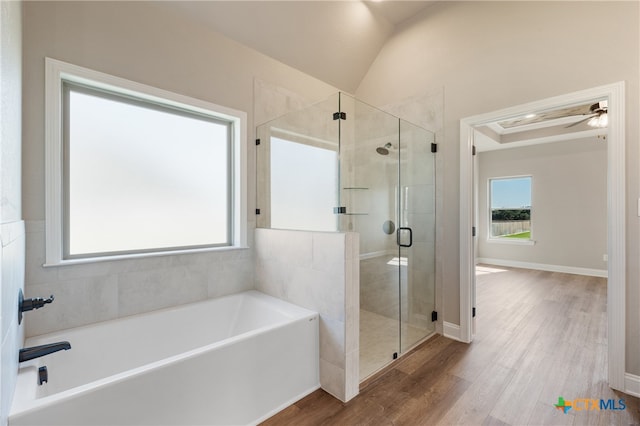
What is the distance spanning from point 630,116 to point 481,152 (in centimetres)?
515

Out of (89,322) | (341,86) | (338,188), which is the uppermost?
(341,86)

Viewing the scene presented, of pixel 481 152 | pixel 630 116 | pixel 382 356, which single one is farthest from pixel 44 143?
pixel 481 152

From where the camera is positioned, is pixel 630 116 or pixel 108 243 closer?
pixel 630 116

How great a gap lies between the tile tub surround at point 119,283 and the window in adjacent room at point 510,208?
630 cm

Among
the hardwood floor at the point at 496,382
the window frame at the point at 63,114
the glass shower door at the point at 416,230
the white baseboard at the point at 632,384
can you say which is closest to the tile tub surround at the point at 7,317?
the window frame at the point at 63,114

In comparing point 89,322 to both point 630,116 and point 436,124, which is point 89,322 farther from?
point 630,116

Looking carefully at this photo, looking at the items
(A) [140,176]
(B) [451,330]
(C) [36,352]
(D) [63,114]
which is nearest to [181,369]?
(C) [36,352]

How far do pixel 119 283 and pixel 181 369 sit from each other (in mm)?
987

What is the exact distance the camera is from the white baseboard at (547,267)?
5164mm

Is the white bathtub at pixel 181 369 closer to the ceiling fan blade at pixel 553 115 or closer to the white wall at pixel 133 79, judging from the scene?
the white wall at pixel 133 79

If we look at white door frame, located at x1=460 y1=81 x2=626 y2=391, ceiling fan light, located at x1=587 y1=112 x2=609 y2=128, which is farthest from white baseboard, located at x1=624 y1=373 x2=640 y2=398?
ceiling fan light, located at x1=587 y1=112 x2=609 y2=128

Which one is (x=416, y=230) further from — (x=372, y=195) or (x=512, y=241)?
(x=512, y=241)

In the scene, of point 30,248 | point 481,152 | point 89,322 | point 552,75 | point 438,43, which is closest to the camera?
point 30,248

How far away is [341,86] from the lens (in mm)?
3521
